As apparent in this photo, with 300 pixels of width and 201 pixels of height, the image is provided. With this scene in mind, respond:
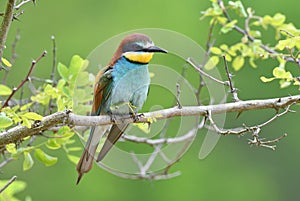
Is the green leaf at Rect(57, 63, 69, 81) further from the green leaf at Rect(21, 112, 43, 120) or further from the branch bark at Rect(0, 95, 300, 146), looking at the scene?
the green leaf at Rect(21, 112, 43, 120)

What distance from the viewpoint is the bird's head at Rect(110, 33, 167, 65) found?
2.01 meters

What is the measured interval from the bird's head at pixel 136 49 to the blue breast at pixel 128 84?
2 cm

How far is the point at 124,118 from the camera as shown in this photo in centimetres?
196

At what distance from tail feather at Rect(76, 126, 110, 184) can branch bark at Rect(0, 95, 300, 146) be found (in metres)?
0.31

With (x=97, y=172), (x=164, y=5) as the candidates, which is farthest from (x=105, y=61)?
(x=164, y=5)

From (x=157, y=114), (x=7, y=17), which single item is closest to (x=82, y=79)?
(x=157, y=114)

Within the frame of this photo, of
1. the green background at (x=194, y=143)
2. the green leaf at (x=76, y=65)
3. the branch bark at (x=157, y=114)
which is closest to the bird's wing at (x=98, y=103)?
the green leaf at (x=76, y=65)

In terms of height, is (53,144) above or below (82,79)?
below

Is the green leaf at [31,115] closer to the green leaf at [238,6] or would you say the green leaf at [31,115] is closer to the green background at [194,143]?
the green leaf at [238,6]

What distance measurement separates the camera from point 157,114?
1.65 metres

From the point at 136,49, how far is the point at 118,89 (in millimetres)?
141

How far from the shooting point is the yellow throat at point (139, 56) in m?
2.04

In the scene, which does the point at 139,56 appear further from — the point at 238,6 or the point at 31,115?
the point at 31,115

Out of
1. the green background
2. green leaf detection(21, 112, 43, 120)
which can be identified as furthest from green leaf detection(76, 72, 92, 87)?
the green background
